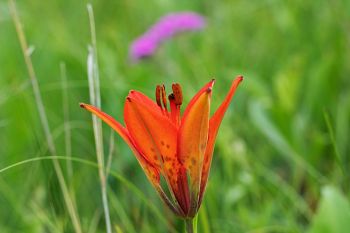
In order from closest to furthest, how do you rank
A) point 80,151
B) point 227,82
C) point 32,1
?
point 80,151 → point 227,82 → point 32,1

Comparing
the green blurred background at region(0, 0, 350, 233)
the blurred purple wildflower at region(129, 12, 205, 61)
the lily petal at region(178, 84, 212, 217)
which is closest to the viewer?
the lily petal at region(178, 84, 212, 217)

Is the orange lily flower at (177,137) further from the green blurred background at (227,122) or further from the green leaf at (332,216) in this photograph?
the green leaf at (332,216)

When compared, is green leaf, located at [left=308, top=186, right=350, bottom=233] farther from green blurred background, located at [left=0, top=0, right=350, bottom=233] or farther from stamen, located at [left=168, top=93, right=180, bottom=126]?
stamen, located at [left=168, top=93, right=180, bottom=126]

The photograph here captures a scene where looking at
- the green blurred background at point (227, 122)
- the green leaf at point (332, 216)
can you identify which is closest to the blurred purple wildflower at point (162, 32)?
the green blurred background at point (227, 122)

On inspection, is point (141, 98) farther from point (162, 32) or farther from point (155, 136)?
point (162, 32)

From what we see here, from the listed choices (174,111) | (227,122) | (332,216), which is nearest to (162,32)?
(227,122)

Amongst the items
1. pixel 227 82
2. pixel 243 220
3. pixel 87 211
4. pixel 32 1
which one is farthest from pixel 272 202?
pixel 32 1

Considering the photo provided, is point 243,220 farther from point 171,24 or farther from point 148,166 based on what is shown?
point 171,24

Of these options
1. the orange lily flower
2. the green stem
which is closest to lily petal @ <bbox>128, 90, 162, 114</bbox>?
the orange lily flower
